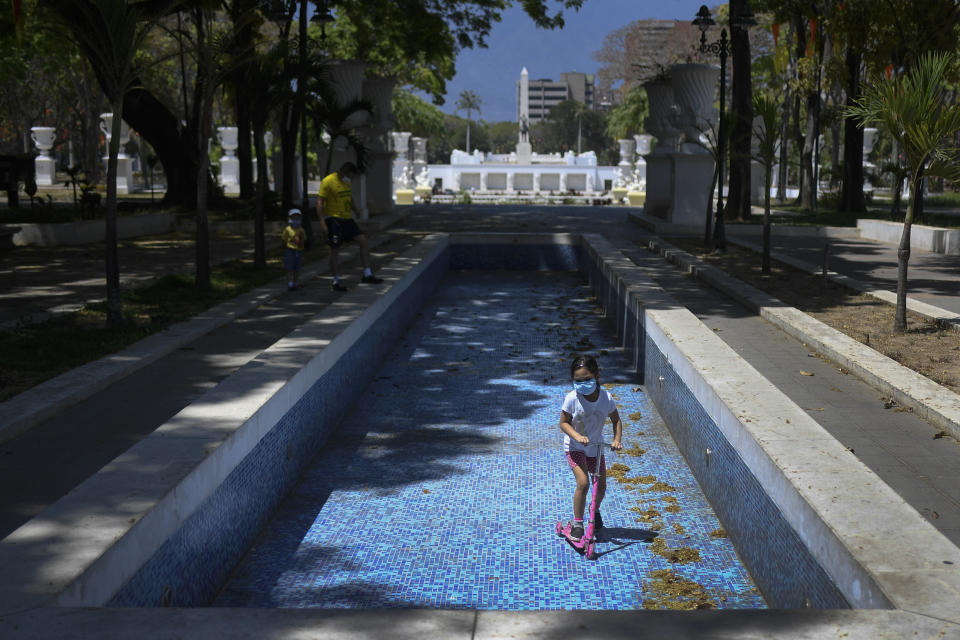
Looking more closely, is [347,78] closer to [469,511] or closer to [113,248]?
[113,248]

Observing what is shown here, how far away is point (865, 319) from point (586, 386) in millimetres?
6381

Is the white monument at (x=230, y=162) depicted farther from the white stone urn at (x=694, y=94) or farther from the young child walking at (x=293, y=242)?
the young child walking at (x=293, y=242)

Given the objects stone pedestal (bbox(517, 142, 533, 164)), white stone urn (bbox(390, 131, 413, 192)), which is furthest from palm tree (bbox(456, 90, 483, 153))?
white stone urn (bbox(390, 131, 413, 192))

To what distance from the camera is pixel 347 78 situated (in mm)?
23250

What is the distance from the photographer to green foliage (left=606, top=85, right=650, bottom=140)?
7231cm

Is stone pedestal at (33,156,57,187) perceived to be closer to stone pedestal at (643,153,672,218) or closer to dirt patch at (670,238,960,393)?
stone pedestal at (643,153,672,218)

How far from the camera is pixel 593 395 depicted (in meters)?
6.16

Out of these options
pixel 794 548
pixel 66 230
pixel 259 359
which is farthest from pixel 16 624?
pixel 66 230

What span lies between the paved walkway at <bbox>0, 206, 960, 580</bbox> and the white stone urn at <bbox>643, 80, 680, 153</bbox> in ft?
39.5

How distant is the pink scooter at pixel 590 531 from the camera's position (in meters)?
6.07

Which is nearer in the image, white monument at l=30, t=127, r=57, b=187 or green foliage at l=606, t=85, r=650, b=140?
white monument at l=30, t=127, r=57, b=187

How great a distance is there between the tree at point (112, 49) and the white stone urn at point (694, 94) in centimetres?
1599

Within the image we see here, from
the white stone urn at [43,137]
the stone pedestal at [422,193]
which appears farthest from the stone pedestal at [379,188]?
the white stone urn at [43,137]

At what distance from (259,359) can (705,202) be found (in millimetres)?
18768
